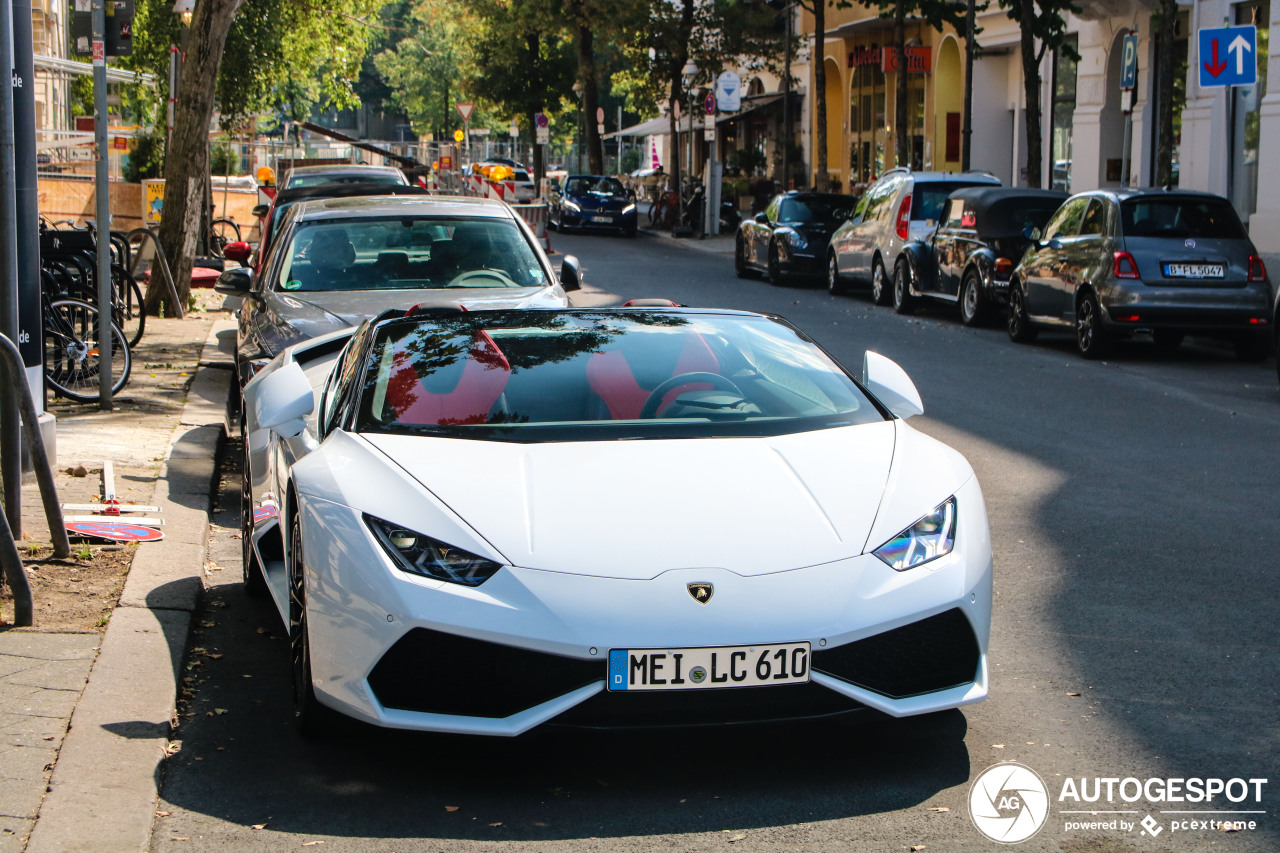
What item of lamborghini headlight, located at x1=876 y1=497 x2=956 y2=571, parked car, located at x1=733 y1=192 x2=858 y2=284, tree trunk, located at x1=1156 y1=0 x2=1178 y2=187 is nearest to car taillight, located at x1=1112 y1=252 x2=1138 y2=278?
tree trunk, located at x1=1156 y1=0 x2=1178 y2=187

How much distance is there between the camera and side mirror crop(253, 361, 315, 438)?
18.2 ft

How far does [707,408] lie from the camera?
532 centimetres

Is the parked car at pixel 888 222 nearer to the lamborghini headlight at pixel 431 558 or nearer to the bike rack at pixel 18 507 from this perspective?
Result: the bike rack at pixel 18 507

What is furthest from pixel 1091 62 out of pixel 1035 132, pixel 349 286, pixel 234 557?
pixel 234 557

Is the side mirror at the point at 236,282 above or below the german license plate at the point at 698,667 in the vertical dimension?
above

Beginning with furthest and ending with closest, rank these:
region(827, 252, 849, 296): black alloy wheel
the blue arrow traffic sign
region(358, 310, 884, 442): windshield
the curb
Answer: region(827, 252, 849, 296): black alloy wheel → the blue arrow traffic sign → region(358, 310, 884, 442): windshield → the curb

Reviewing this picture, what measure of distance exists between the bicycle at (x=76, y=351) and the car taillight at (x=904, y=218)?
12.0m

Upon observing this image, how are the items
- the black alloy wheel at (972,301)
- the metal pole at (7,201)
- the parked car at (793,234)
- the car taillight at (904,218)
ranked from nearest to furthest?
the metal pole at (7,201)
the black alloy wheel at (972,301)
the car taillight at (904,218)
the parked car at (793,234)

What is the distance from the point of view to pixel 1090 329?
15.5 m

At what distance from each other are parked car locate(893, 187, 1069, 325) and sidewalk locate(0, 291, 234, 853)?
11008 millimetres

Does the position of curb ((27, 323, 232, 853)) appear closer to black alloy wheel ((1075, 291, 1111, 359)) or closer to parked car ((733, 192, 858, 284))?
black alloy wheel ((1075, 291, 1111, 359))

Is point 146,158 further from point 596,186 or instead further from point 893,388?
point 893,388

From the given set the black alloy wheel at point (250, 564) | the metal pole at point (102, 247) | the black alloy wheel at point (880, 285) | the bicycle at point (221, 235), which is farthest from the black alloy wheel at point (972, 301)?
the black alloy wheel at point (250, 564)

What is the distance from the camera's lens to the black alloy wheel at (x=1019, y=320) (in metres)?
17.0
